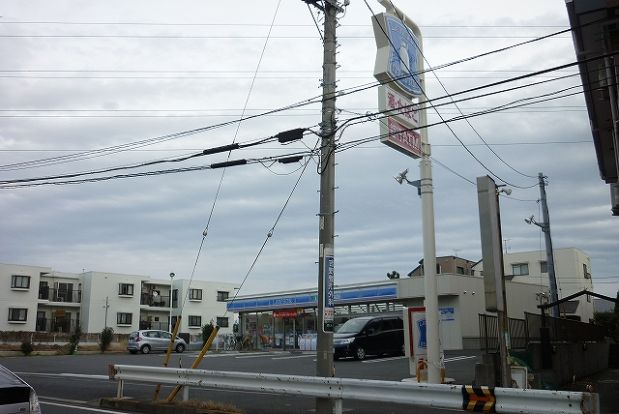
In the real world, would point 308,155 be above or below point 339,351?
above

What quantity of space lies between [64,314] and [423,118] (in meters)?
52.7

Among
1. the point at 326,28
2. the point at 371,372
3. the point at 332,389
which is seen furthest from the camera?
the point at 371,372

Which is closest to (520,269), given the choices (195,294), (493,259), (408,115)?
(195,294)

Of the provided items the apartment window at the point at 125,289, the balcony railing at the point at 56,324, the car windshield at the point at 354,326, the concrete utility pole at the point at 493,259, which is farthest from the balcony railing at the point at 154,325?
the concrete utility pole at the point at 493,259

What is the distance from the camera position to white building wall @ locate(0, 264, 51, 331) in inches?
2094

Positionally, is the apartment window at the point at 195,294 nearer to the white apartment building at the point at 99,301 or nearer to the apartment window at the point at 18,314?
the white apartment building at the point at 99,301

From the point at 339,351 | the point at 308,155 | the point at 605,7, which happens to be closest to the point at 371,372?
the point at 339,351

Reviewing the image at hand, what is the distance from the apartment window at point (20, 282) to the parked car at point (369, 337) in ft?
130

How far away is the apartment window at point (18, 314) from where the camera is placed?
175ft

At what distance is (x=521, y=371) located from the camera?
37.3 ft

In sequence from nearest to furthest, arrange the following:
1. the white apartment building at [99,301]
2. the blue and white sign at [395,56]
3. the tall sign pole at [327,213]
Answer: the tall sign pole at [327,213], the blue and white sign at [395,56], the white apartment building at [99,301]

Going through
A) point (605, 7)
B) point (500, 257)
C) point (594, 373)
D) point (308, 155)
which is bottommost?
point (594, 373)

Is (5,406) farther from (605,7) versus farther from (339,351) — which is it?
(339,351)

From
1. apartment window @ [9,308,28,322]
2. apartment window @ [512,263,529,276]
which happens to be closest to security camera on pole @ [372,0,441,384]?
apartment window @ [512,263,529,276]
